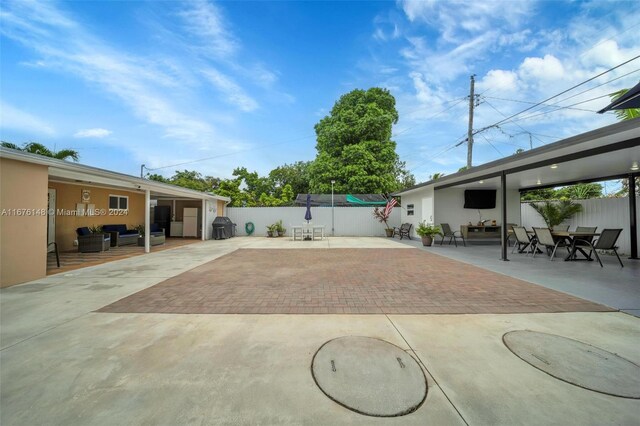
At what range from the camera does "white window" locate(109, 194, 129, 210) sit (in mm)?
10109

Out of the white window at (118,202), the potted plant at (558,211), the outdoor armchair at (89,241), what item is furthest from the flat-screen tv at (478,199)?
the white window at (118,202)

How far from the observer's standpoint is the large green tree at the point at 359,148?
18453 mm

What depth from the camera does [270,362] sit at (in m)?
2.12

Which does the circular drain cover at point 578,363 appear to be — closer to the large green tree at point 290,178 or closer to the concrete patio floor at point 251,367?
the concrete patio floor at point 251,367

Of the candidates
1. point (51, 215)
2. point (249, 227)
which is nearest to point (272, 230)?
point (249, 227)

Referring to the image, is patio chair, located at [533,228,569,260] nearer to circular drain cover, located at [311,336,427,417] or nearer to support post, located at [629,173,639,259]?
support post, located at [629,173,639,259]

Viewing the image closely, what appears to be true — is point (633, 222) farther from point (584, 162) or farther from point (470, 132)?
point (470, 132)

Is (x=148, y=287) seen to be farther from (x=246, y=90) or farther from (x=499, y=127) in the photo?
(x=499, y=127)

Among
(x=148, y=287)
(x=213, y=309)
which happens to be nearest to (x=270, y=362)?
(x=213, y=309)

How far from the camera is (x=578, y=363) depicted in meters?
2.11

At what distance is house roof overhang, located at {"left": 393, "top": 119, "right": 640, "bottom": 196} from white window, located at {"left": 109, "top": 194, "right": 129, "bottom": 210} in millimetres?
13034

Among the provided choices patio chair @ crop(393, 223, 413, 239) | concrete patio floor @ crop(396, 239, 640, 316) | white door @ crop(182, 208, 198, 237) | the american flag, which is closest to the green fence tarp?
the american flag

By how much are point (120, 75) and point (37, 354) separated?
12.0m

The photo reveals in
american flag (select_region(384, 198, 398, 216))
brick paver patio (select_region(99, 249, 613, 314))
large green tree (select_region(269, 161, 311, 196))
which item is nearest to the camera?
brick paver patio (select_region(99, 249, 613, 314))
